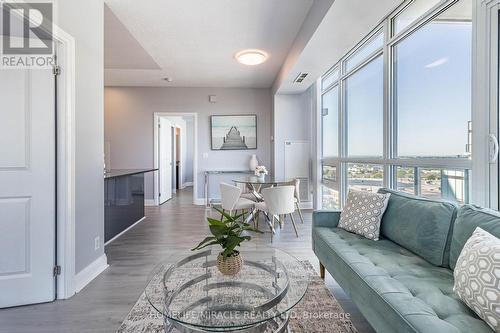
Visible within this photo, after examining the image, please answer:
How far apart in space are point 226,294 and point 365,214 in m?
1.35

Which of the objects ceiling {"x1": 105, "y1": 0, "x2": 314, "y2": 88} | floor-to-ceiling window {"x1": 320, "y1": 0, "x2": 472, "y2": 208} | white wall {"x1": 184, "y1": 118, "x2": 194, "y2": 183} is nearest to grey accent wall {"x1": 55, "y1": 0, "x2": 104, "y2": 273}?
ceiling {"x1": 105, "y1": 0, "x2": 314, "y2": 88}

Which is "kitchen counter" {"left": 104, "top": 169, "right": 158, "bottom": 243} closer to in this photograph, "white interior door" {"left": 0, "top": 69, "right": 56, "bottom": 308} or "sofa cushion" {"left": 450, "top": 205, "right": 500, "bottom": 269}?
"white interior door" {"left": 0, "top": 69, "right": 56, "bottom": 308}

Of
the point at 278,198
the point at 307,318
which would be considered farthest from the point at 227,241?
the point at 278,198

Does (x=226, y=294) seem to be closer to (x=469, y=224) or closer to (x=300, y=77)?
(x=469, y=224)

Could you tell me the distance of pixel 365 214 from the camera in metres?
2.12

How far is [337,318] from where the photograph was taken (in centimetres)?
170

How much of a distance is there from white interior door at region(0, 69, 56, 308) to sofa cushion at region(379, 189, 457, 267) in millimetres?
2662

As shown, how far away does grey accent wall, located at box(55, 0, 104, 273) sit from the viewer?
84.0 inches

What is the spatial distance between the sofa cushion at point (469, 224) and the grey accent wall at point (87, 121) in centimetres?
272

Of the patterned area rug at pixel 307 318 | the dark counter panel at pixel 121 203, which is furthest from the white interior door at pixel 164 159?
the patterned area rug at pixel 307 318

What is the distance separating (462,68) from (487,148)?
670 mm

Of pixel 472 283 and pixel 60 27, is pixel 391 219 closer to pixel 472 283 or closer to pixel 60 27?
pixel 472 283

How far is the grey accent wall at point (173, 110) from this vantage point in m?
5.90

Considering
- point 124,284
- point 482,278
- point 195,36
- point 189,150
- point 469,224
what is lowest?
point 124,284
